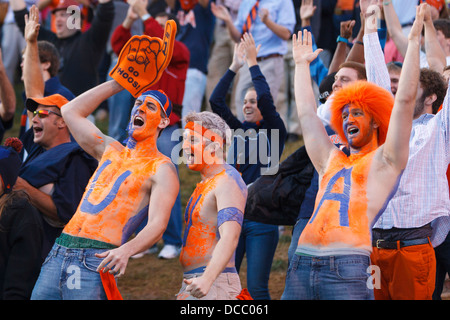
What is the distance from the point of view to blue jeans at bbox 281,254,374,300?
3578 millimetres

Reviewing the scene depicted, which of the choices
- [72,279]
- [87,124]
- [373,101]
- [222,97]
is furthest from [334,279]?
[222,97]

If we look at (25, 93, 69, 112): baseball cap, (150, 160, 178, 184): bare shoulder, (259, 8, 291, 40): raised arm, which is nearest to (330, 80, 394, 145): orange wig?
(150, 160, 178, 184): bare shoulder

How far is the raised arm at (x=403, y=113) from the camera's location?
11.9ft

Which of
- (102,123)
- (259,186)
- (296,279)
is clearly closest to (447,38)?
(259,186)

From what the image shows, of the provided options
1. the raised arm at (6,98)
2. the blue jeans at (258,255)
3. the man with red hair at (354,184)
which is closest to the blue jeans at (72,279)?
the man with red hair at (354,184)

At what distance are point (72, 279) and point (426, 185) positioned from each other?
89.3 inches

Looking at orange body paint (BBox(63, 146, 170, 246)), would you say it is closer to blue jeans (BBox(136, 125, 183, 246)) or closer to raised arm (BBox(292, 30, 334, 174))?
raised arm (BBox(292, 30, 334, 174))

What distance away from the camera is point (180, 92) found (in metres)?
7.25

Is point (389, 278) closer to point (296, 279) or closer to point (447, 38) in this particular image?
point (296, 279)

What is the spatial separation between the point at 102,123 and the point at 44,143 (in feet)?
16.6

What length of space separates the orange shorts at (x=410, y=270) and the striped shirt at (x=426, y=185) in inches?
6.4

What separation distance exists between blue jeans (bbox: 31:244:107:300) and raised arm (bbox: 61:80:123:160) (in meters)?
0.79

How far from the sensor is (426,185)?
4336mm

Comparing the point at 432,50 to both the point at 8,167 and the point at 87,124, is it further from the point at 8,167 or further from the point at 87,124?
the point at 8,167
